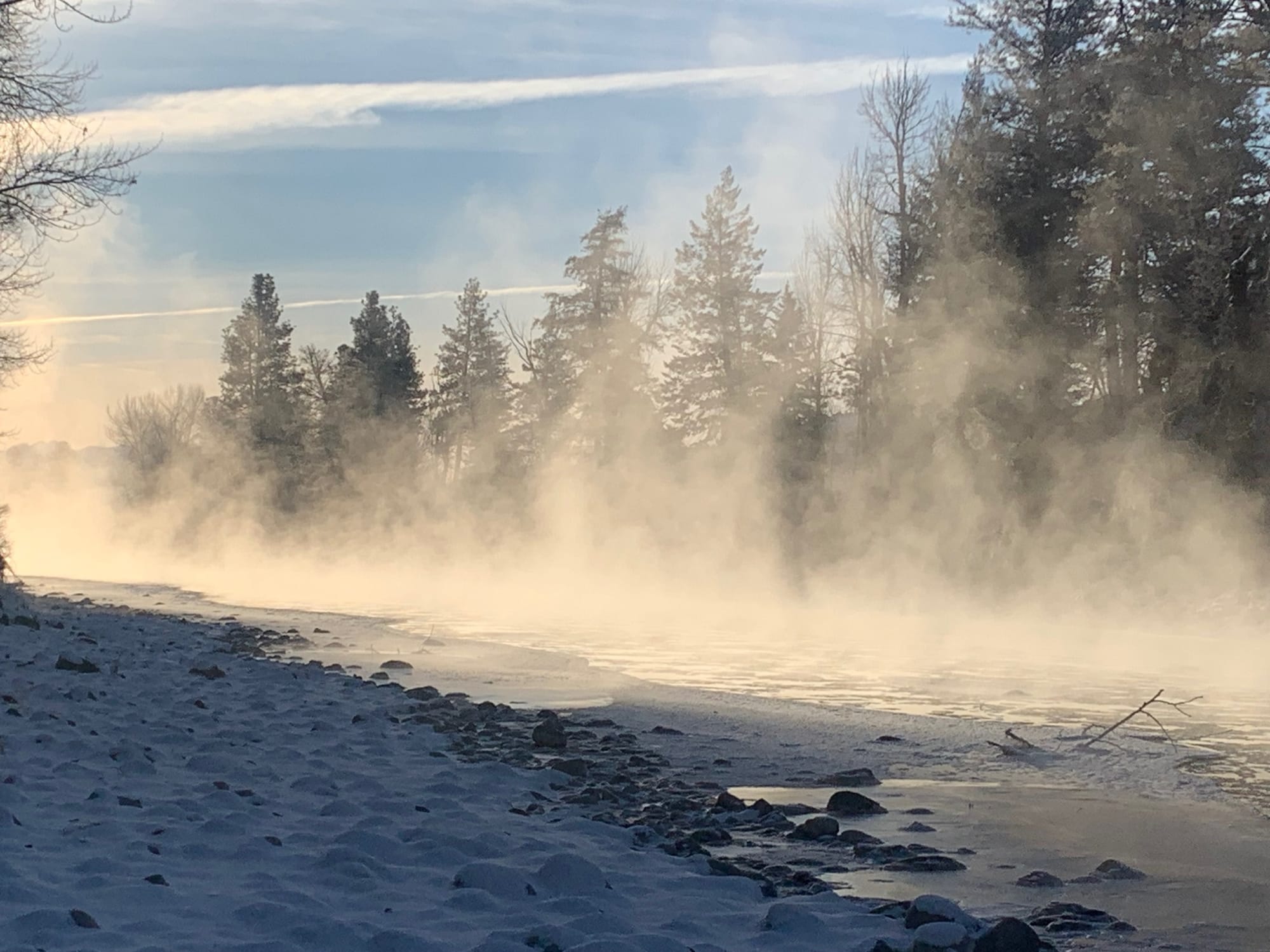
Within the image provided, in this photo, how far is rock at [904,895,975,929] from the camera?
15.5ft

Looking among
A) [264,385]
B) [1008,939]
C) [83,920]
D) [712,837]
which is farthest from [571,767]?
[264,385]

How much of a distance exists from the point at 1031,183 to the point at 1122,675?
17490 millimetres

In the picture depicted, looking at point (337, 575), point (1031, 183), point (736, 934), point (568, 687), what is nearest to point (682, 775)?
point (736, 934)

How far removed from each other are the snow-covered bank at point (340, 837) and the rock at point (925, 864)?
28cm

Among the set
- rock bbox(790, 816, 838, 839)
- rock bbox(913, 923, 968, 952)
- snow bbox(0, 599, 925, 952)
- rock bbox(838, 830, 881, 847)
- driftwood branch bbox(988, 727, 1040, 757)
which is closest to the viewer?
snow bbox(0, 599, 925, 952)

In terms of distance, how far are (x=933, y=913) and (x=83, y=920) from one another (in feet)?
10.5

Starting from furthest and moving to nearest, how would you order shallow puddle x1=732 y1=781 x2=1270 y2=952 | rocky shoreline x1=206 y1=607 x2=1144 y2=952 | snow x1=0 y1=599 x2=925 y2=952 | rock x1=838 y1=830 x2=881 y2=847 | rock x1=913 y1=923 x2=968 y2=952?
rock x1=838 y1=830 x2=881 y2=847
shallow puddle x1=732 y1=781 x2=1270 y2=952
rocky shoreline x1=206 y1=607 x2=1144 y2=952
rock x1=913 y1=923 x2=968 y2=952
snow x1=0 y1=599 x2=925 y2=952

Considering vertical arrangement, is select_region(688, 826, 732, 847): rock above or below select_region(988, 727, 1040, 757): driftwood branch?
above

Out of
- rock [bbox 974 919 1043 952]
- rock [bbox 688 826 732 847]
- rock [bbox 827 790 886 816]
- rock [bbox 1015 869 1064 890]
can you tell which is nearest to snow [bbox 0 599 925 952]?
rock [bbox 974 919 1043 952]

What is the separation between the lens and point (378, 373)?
5638 centimetres

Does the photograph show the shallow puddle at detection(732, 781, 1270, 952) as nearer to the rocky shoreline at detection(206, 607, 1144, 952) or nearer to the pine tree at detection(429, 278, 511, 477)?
the rocky shoreline at detection(206, 607, 1144, 952)

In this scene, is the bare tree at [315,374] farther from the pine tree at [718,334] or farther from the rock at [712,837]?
the rock at [712,837]

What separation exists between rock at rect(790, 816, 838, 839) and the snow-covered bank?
900mm

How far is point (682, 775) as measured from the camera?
27.8 feet
